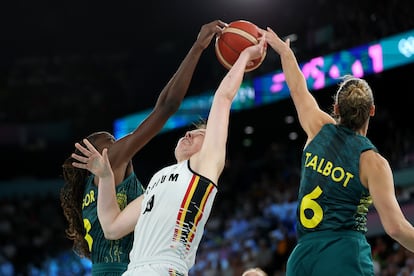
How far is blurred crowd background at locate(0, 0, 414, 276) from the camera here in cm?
1547

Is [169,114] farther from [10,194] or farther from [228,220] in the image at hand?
[10,194]

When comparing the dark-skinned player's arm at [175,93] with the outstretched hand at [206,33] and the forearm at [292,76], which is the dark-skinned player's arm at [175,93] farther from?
the forearm at [292,76]

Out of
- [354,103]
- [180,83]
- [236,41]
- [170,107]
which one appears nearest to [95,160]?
[170,107]

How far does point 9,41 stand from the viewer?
30.4 meters

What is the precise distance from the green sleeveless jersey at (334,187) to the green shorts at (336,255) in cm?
5

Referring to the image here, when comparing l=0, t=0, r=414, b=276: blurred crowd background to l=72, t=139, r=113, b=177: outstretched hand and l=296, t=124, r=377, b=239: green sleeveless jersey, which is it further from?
l=72, t=139, r=113, b=177: outstretched hand

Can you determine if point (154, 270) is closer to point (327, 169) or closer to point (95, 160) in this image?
point (95, 160)

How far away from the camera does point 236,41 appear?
16.7 feet

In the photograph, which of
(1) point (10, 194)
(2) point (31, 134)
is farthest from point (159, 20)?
(1) point (10, 194)

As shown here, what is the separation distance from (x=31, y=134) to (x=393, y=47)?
1567 cm

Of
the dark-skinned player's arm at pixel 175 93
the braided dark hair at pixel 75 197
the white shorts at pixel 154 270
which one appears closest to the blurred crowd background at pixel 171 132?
the braided dark hair at pixel 75 197

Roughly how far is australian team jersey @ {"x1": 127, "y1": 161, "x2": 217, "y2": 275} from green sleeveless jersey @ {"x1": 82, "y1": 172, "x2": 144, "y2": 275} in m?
0.89

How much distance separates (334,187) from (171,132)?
18771mm

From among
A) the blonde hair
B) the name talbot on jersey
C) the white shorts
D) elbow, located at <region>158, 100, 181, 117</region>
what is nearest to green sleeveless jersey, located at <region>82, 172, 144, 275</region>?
elbow, located at <region>158, 100, 181, 117</region>
